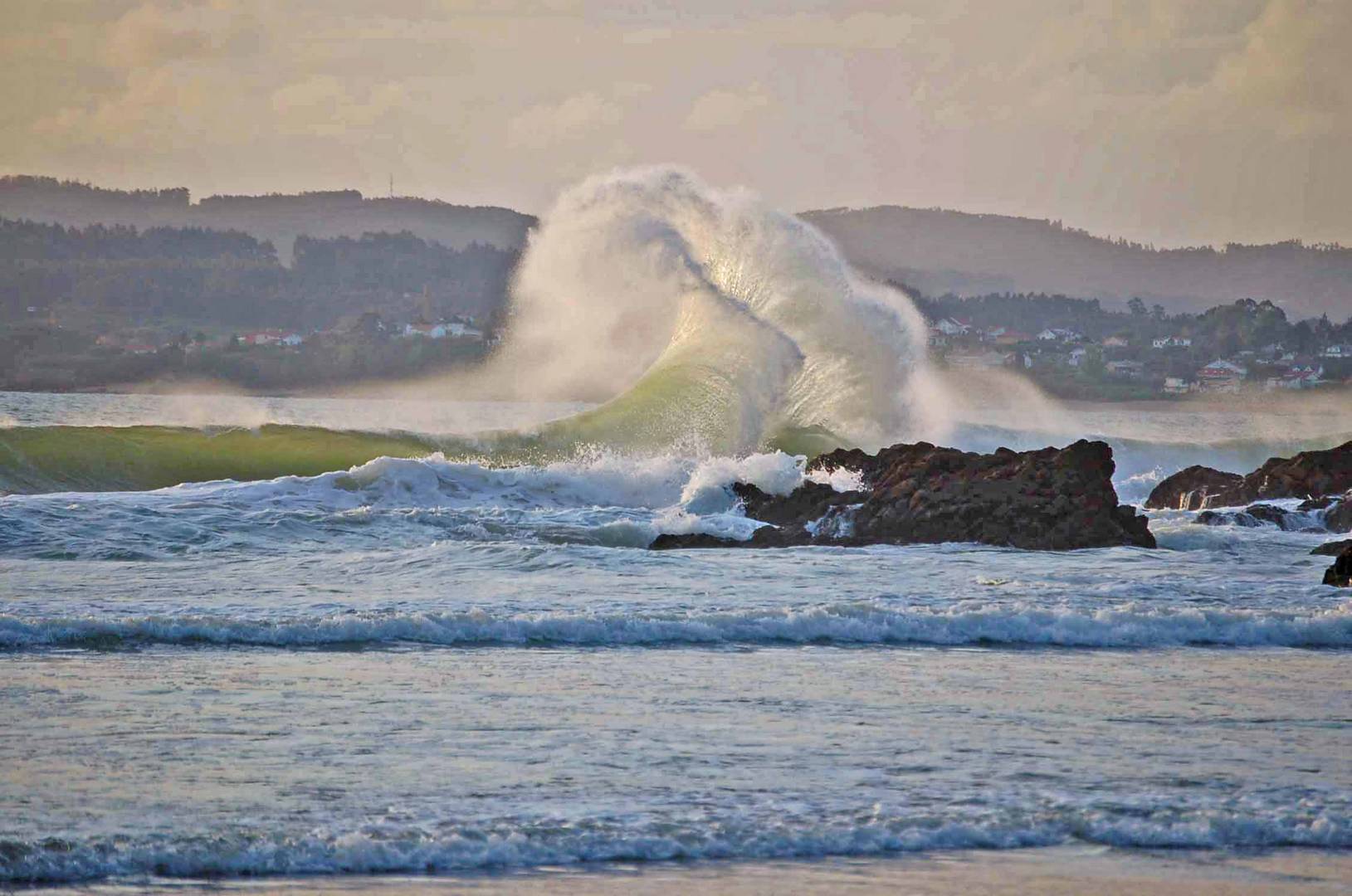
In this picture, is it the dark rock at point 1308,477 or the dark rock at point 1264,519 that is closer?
the dark rock at point 1264,519

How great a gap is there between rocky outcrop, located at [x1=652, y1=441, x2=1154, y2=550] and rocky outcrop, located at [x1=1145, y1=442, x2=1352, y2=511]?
23.3ft

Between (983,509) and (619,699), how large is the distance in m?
9.87

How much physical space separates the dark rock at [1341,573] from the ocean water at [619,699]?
1.37 ft

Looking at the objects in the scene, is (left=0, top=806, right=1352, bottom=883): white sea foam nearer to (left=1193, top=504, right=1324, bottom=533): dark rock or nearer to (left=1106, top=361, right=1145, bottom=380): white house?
(left=1193, top=504, right=1324, bottom=533): dark rock

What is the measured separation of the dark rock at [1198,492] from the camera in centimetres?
2700

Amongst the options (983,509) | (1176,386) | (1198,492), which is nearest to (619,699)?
(983,509)

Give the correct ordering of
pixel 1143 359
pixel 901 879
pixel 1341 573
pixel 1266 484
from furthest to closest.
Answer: pixel 1143 359, pixel 1266 484, pixel 1341 573, pixel 901 879

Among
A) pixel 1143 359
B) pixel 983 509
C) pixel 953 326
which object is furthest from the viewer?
pixel 1143 359

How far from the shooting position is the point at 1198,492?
2781 centimetres

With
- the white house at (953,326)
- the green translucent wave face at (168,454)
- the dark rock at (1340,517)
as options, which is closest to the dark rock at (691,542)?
the dark rock at (1340,517)

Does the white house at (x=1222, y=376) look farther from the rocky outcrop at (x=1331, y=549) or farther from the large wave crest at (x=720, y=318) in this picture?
the rocky outcrop at (x=1331, y=549)

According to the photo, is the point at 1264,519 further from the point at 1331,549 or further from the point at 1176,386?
the point at 1176,386

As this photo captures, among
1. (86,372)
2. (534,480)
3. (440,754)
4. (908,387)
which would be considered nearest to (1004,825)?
(440,754)

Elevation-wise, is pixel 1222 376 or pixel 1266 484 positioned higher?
pixel 1222 376
